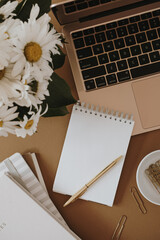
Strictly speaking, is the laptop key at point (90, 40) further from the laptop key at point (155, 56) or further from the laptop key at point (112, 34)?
the laptop key at point (155, 56)

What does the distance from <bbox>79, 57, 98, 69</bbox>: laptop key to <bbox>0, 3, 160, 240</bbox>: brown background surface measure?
0.12 m

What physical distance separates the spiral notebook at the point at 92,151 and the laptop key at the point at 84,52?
122 millimetres

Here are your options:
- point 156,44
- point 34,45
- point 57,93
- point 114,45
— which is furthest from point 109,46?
point 34,45

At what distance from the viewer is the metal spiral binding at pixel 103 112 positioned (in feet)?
2.45

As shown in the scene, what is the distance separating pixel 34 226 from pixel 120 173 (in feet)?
0.84

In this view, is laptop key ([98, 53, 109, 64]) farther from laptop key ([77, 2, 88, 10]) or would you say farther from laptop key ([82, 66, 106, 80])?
laptop key ([77, 2, 88, 10])

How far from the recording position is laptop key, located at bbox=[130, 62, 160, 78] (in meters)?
0.72

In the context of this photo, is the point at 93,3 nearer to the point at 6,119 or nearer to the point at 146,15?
the point at 146,15

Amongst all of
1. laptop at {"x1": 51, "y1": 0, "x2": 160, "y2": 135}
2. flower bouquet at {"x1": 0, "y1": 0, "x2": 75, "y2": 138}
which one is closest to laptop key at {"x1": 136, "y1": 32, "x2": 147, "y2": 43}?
laptop at {"x1": 51, "y1": 0, "x2": 160, "y2": 135}

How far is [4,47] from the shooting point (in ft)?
1.32

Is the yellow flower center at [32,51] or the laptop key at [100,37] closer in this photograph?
the yellow flower center at [32,51]

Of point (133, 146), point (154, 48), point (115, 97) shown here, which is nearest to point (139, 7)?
point (154, 48)

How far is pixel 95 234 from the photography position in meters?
0.79

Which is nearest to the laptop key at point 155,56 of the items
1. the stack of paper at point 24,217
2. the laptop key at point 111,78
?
the laptop key at point 111,78
